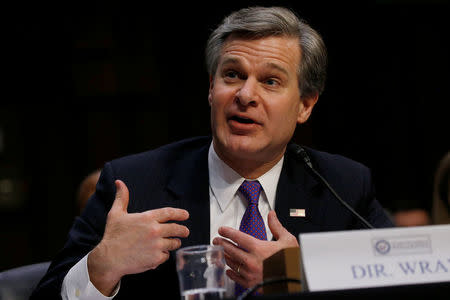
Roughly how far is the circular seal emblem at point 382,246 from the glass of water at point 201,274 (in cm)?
32

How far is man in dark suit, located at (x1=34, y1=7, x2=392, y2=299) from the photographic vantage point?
1.83m

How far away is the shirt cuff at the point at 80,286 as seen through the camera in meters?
1.52

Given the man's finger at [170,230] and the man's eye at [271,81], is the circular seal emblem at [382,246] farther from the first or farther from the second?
the man's eye at [271,81]

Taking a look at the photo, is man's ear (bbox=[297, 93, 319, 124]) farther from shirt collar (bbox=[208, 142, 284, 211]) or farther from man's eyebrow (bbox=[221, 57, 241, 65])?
man's eyebrow (bbox=[221, 57, 241, 65])

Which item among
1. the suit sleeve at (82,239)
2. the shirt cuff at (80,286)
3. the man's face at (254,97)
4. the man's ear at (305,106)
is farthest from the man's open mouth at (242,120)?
the shirt cuff at (80,286)

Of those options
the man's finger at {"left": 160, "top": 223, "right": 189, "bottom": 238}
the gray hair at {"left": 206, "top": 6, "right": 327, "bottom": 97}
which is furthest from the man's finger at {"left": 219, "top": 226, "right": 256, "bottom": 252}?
the gray hair at {"left": 206, "top": 6, "right": 327, "bottom": 97}

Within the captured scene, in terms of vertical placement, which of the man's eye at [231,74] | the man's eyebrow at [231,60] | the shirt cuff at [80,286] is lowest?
the shirt cuff at [80,286]

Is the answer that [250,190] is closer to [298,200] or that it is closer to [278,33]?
[298,200]

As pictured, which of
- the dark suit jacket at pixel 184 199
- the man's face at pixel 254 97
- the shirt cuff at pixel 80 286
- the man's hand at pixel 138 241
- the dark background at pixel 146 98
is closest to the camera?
the man's hand at pixel 138 241

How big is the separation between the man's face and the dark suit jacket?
14 cm

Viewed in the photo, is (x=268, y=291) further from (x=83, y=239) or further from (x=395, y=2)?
(x=395, y=2)

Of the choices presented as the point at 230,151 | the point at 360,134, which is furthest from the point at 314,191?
the point at 360,134

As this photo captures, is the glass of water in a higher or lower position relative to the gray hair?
lower

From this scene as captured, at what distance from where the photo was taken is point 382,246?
3.76 feet
